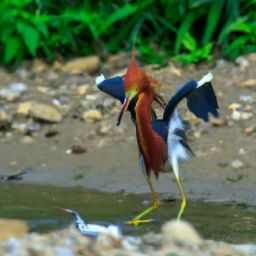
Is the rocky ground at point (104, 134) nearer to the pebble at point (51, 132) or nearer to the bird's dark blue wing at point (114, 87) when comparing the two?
the pebble at point (51, 132)

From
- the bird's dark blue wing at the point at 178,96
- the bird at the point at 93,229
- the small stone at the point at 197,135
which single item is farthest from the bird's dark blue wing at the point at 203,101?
the small stone at the point at 197,135

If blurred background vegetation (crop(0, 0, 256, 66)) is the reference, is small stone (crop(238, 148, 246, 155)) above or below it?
below

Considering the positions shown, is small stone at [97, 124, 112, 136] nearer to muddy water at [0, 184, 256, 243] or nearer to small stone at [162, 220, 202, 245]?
muddy water at [0, 184, 256, 243]

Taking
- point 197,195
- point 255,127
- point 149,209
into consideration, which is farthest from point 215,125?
point 149,209

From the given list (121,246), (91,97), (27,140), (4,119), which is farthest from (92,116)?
(121,246)

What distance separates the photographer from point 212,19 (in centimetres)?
963

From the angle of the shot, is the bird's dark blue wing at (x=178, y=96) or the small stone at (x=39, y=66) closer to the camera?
the bird's dark blue wing at (x=178, y=96)

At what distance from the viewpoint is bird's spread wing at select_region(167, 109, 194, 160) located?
6.58m

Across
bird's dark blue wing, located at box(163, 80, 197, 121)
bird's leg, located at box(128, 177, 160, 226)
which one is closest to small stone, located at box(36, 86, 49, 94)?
bird's leg, located at box(128, 177, 160, 226)

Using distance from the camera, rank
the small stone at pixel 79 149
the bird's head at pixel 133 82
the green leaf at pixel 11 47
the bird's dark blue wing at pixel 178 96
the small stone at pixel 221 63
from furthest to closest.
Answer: the green leaf at pixel 11 47
the small stone at pixel 221 63
the small stone at pixel 79 149
the bird's dark blue wing at pixel 178 96
the bird's head at pixel 133 82

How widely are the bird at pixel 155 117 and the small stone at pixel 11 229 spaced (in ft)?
3.11

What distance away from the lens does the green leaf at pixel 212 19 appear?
9.60m

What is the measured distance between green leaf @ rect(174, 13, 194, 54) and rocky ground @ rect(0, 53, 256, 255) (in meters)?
0.37

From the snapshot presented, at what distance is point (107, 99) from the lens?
8969 mm
